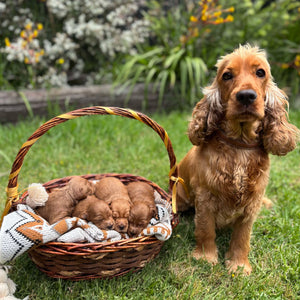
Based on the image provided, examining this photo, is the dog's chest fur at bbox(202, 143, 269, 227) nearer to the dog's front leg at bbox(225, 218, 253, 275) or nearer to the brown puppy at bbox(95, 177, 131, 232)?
the dog's front leg at bbox(225, 218, 253, 275)

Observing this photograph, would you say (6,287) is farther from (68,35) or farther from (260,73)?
(68,35)

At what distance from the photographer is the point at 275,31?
5695 mm

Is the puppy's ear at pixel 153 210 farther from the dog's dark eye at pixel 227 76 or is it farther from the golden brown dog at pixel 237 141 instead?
the dog's dark eye at pixel 227 76

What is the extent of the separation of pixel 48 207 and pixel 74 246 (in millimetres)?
552

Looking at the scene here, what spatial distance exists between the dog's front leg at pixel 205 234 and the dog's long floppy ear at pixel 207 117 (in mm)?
468

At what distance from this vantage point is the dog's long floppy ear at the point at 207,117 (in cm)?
221

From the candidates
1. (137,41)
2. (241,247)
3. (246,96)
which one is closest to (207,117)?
(246,96)

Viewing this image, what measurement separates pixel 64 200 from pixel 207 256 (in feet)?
3.51

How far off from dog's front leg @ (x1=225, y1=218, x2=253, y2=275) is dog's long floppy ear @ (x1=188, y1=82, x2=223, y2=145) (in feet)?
2.15

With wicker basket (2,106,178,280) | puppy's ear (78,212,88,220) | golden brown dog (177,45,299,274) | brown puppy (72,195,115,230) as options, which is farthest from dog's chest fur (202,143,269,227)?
puppy's ear (78,212,88,220)

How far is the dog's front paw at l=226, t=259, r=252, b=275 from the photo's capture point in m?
2.30

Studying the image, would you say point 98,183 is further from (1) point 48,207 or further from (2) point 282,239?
(2) point 282,239

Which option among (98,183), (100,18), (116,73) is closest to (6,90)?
(116,73)

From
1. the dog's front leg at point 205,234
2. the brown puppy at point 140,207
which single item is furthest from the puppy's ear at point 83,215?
the dog's front leg at point 205,234
